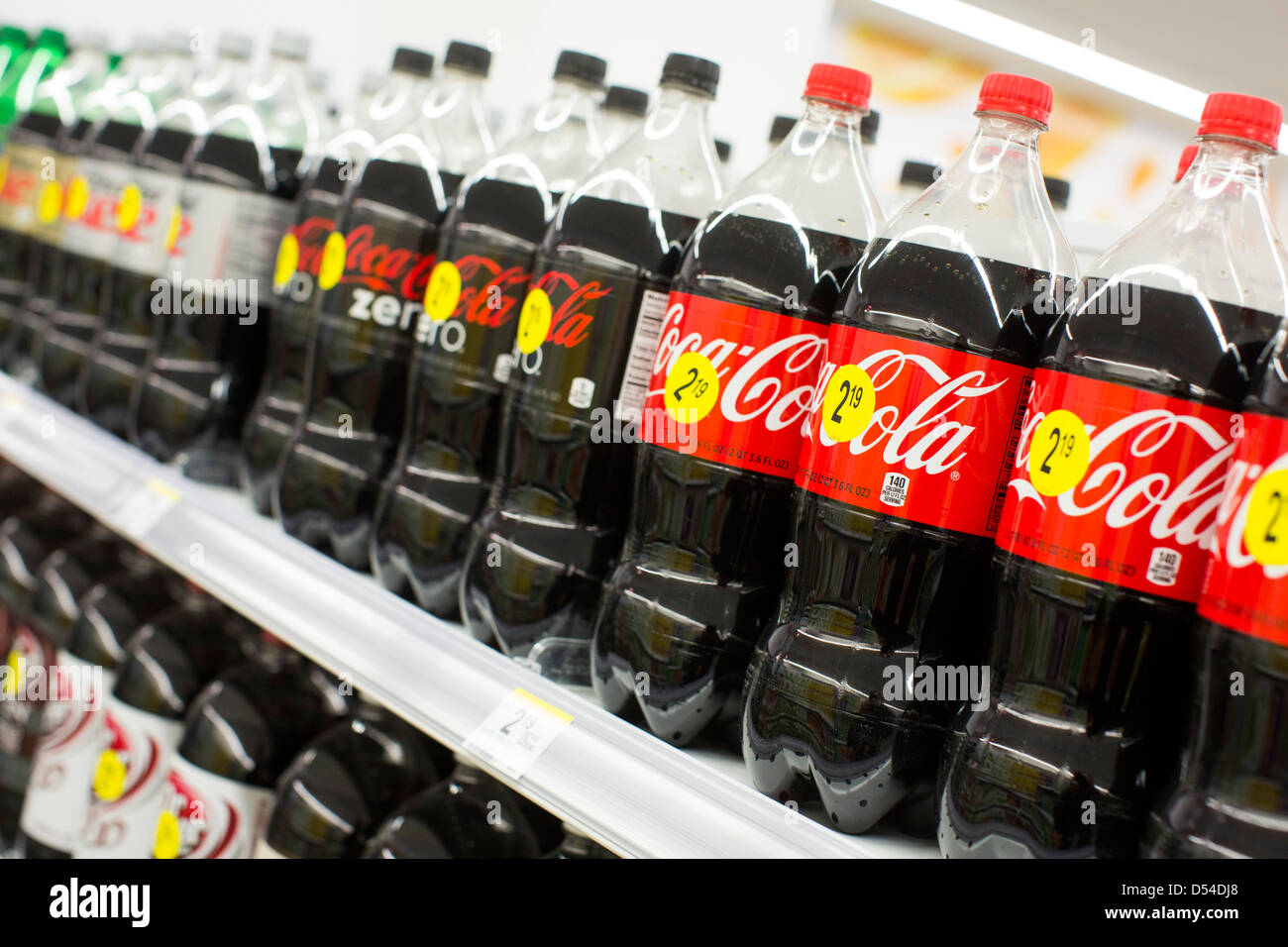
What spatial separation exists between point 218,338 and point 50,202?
0.79 meters

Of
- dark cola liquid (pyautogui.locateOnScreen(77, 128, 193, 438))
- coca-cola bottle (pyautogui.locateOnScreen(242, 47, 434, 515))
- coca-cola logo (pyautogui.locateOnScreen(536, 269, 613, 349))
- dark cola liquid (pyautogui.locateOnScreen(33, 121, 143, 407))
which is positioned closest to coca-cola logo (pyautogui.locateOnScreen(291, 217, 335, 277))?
coca-cola bottle (pyautogui.locateOnScreen(242, 47, 434, 515))

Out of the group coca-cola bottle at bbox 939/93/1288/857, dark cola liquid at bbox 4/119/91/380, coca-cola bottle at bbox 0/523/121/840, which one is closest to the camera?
coca-cola bottle at bbox 939/93/1288/857

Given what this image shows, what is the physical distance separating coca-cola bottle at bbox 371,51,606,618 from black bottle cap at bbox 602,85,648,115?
0.10ft

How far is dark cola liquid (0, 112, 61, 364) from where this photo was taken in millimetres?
2607

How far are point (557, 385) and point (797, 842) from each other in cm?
68

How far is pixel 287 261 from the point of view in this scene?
1940 millimetres

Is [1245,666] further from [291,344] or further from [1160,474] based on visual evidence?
[291,344]

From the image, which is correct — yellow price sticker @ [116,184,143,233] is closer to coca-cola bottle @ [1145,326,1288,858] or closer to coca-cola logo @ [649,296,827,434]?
coca-cola logo @ [649,296,827,434]

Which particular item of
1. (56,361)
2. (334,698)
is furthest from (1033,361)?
(56,361)

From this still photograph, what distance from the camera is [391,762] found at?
1772 millimetres

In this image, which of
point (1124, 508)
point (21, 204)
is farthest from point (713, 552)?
point (21, 204)

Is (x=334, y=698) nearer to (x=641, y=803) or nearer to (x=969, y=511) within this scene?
(x=641, y=803)
